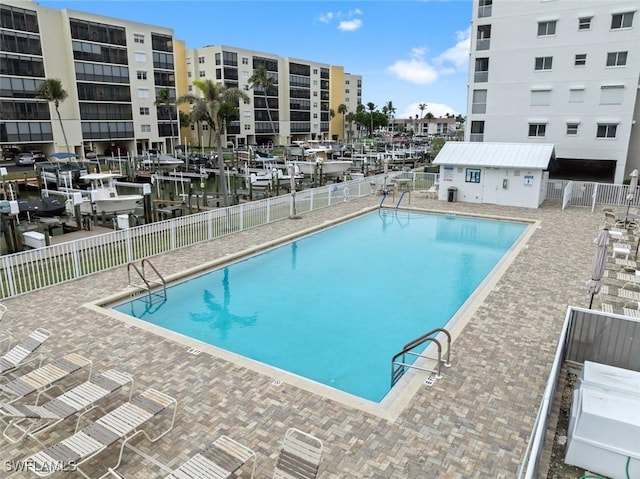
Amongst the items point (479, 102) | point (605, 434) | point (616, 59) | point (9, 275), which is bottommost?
point (605, 434)

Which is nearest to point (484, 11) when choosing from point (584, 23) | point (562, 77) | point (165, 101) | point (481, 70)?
point (481, 70)

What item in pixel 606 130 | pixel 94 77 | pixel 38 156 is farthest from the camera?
pixel 94 77

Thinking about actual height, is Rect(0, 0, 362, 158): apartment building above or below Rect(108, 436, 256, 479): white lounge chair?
above

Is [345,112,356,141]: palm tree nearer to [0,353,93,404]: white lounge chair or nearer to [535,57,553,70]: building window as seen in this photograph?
[535,57,553,70]: building window

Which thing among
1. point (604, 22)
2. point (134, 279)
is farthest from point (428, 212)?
point (604, 22)

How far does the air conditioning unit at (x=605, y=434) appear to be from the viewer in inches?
226

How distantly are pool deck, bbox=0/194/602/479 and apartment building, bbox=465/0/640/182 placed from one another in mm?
23849

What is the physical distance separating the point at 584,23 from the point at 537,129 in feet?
24.1

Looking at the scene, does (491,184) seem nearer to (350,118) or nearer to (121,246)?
(121,246)

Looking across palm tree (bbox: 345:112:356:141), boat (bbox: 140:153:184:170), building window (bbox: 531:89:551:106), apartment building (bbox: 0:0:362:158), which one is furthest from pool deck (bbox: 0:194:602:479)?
palm tree (bbox: 345:112:356:141)

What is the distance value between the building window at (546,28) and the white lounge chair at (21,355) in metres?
35.6

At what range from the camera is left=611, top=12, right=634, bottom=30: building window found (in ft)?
95.3

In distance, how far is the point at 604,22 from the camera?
2980cm

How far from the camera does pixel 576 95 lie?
31406mm
